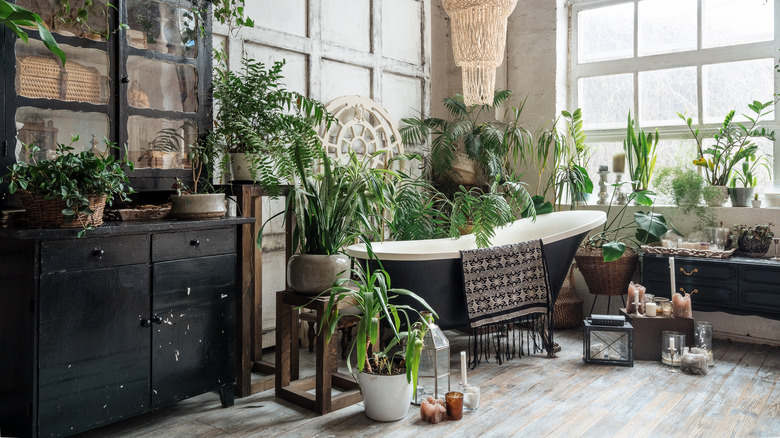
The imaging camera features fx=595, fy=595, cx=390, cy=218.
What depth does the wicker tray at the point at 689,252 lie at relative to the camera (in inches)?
164

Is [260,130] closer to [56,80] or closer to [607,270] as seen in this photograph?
[56,80]

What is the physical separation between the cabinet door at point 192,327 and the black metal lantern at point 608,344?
7.34 ft

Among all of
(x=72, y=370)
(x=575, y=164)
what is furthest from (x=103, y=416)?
(x=575, y=164)

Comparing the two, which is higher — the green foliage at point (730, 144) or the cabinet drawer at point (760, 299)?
the green foliage at point (730, 144)

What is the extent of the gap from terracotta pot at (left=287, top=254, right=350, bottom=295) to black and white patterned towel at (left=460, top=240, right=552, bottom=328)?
2.84 feet

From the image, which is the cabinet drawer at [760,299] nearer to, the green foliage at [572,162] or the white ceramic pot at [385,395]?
the green foliage at [572,162]

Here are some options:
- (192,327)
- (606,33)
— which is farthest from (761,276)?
(192,327)

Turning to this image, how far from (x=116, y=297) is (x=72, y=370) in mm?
335

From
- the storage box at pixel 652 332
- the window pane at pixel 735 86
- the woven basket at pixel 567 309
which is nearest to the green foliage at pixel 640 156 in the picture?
the window pane at pixel 735 86

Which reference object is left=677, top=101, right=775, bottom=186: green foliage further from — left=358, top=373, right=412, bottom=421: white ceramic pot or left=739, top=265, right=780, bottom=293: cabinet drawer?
left=358, top=373, right=412, bottom=421: white ceramic pot

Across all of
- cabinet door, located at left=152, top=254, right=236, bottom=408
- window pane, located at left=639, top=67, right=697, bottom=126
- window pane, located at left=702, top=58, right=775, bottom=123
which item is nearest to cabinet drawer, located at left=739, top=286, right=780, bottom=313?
window pane, located at left=702, top=58, right=775, bottom=123

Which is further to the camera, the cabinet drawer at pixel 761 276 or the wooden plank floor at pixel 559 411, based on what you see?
the cabinet drawer at pixel 761 276

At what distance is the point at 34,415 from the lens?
7.67 ft

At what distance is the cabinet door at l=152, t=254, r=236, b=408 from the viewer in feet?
9.06
